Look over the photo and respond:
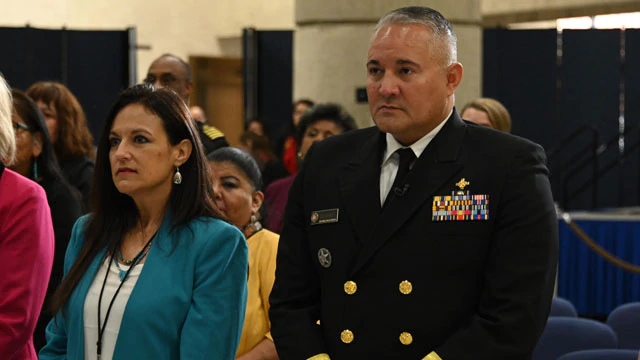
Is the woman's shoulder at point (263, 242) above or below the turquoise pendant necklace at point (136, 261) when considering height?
below

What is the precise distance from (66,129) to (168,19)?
25.1 feet

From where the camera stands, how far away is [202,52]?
40.7 feet

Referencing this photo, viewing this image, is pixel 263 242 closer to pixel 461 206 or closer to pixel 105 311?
pixel 105 311

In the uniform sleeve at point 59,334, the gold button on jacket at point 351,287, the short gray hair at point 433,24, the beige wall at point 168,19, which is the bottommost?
the uniform sleeve at point 59,334

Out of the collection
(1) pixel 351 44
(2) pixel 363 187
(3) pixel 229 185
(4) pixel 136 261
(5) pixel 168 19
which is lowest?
(4) pixel 136 261

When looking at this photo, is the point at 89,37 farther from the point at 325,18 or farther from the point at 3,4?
the point at 325,18

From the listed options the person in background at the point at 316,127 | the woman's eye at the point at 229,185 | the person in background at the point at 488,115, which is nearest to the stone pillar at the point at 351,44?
the person in background at the point at 488,115

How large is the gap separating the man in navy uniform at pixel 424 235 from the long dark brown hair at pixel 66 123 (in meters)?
2.39

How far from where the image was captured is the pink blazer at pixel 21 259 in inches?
112

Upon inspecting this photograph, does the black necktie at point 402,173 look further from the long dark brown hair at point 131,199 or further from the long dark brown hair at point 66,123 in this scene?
the long dark brown hair at point 66,123

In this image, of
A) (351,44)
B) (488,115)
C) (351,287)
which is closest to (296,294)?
(351,287)

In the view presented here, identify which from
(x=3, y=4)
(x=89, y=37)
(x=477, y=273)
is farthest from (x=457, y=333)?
(x=3, y=4)

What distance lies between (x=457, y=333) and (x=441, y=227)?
0.24 metres

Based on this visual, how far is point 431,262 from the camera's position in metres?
2.29
